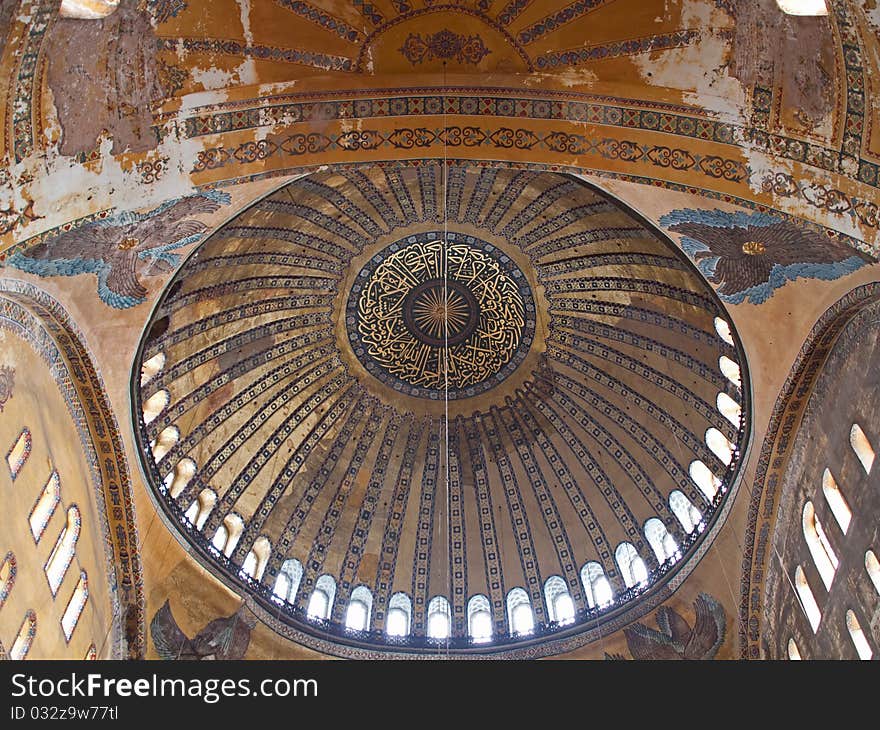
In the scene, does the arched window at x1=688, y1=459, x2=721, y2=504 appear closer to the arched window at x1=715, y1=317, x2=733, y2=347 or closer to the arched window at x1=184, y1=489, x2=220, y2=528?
the arched window at x1=715, y1=317, x2=733, y2=347

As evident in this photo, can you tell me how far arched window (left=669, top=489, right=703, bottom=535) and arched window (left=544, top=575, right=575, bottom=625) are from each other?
2.07 meters

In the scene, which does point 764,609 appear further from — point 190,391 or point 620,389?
point 190,391

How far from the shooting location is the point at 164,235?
30.8 feet

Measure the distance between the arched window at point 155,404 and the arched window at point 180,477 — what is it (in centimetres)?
88

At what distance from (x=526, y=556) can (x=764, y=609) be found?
3.79m

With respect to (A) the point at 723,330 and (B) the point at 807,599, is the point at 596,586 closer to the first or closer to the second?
(B) the point at 807,599

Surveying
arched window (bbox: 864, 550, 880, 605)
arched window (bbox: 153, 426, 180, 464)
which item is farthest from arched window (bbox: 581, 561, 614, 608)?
arched window (bbox: 153, 426, 180, 464)

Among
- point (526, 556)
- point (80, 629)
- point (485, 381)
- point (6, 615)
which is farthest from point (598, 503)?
point (6, 615)

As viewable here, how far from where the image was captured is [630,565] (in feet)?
46.2

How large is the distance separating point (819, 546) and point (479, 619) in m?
5.54

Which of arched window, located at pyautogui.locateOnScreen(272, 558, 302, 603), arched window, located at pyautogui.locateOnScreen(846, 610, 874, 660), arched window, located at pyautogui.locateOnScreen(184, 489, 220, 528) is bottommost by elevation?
arched window, located at pyautogui.locateOnScreen(846, 610, 874, 660)

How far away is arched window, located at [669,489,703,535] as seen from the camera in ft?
43.4

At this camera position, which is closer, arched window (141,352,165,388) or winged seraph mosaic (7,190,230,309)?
winged seraph mosaic (7,190,230,309)

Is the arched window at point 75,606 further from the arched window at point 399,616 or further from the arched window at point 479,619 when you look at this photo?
the arched window at point 479,619
